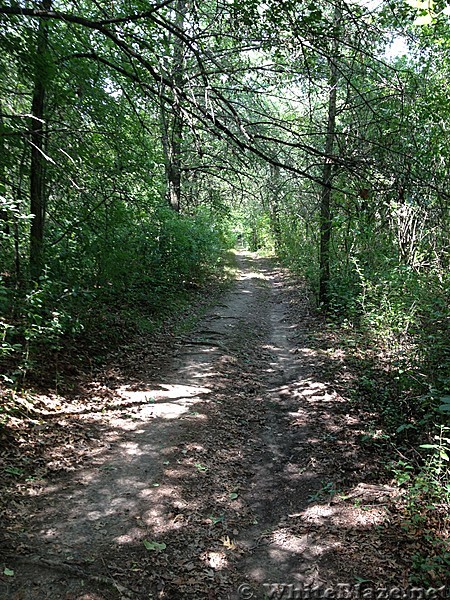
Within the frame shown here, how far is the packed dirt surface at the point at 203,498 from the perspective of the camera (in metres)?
3.09

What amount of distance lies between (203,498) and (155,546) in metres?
0.82

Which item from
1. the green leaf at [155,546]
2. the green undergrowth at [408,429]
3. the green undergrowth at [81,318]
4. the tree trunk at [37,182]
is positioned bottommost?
the green leaf at [155,546]

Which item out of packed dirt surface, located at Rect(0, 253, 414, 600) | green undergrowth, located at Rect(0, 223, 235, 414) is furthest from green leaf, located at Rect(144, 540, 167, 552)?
green undergrowth, located at Rect(0, 223, 235, 414)

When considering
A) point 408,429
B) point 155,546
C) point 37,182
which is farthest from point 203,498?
point 37,182

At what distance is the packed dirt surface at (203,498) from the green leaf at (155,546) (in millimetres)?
32

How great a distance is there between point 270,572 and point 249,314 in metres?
9.36

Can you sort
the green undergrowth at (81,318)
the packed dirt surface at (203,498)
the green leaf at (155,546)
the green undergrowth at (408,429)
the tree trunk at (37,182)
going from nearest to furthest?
the packed dirt surface at (203,498)
the green undergrowth at (408,429)
the green leaf at (155,546)
the green undergrowth at (81,318)
the tree trunk at (37,182)

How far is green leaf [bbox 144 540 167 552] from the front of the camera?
11.1 feet

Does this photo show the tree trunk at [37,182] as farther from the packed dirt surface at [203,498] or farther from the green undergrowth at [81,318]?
the packed dirt surface at [203,498]

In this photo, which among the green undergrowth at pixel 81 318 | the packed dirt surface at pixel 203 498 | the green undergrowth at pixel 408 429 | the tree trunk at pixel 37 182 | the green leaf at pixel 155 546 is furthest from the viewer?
the tree trunk at pixel 37 182

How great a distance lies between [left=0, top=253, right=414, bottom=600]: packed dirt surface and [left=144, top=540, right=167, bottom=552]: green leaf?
3 cm

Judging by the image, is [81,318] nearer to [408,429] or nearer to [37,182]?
[37,182]

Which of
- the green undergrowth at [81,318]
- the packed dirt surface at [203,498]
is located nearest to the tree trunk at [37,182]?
the green undergrowth at [81,318]

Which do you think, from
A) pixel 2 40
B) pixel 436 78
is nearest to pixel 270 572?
pixel 2 40
